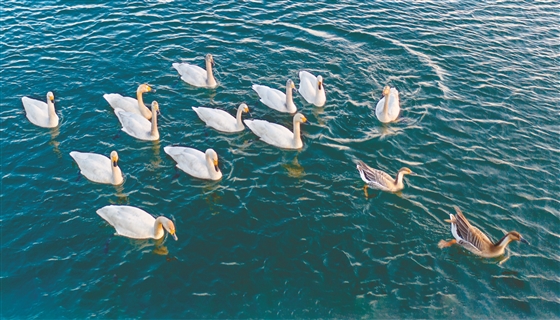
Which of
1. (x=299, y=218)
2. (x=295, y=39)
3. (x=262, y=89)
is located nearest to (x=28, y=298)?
(x=299, y=218)

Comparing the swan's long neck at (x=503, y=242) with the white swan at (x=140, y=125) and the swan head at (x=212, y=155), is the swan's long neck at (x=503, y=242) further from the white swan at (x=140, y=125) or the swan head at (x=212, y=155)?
the white swan at (x=140, y=125)

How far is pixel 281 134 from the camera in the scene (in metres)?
20.2

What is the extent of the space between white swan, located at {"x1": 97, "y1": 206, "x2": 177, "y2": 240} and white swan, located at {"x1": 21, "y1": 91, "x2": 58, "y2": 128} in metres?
6.35

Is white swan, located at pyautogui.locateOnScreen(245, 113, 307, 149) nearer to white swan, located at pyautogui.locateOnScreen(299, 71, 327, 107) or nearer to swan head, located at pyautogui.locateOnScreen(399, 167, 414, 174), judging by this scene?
white swan, located at pyautogui.locateOnScreen(299, 71, 327, 107)

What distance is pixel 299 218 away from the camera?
17156 millimetres

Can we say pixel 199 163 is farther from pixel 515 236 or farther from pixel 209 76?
pixel 515 236

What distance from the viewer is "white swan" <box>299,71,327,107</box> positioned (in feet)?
72.8

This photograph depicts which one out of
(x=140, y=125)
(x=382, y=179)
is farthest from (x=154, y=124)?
(x=382, y=179)

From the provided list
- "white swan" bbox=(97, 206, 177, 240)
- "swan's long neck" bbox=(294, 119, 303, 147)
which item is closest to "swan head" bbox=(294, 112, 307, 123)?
"swan's long neck" bbox=(294, 119, 303, 147)

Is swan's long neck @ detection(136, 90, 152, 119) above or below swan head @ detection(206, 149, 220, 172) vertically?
above

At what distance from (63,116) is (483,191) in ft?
55.3

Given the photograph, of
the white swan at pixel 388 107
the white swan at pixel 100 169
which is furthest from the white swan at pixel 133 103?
the white swan at pixel 388 107

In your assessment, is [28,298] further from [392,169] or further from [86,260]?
[392,169]

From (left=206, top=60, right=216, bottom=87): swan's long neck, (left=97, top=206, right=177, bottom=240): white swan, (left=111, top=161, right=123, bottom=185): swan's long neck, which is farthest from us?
(left=206, top=60, right=216, bottom=87): swan's long neck
